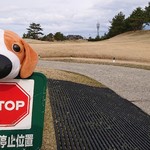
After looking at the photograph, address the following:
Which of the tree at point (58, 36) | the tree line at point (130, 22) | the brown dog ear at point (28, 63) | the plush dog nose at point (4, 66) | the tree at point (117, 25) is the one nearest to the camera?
the plush dog nose at point (4, 66)

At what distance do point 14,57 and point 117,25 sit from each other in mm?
A: 76136

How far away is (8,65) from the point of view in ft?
7.46

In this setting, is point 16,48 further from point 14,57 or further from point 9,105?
point 9,105

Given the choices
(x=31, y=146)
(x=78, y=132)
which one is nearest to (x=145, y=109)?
(x=78, y=132)

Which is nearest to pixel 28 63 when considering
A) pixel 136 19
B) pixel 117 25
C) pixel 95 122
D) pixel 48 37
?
pixel 95 122

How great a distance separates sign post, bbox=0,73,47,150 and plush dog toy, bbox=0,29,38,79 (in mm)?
61

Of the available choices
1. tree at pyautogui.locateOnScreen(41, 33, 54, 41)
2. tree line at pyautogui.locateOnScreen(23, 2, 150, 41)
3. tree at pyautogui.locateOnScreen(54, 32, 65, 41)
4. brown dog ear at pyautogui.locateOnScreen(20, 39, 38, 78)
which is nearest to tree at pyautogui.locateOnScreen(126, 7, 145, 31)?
tree line at pyautogui.locateOnScreen(23, 2, 150, 41)

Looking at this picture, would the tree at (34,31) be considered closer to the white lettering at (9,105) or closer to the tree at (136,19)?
the tree at (136,19)

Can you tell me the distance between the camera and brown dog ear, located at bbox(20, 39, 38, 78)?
2336mm

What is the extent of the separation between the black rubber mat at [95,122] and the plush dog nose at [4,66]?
2.57m

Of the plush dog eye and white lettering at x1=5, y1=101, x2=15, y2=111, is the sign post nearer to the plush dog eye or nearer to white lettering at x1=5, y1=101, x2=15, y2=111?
white lettering at x1=5, y1=101, x2=15, y2=111

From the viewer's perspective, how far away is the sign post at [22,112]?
2.29m

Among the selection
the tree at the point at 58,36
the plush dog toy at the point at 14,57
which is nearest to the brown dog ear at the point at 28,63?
the plush dog toy at the point at 14,57

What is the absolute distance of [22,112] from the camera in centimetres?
232
